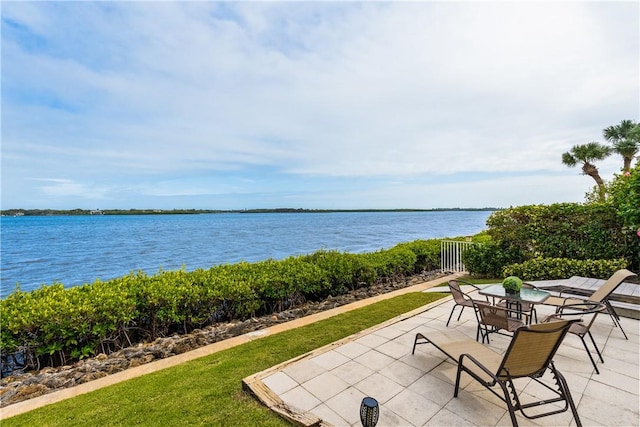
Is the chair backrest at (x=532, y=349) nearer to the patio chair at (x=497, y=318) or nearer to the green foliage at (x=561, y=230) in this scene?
the patio chair at (x=497, y=318)

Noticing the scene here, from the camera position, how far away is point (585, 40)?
688cm

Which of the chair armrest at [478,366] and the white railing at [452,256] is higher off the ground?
the chair armrest at [478,366]

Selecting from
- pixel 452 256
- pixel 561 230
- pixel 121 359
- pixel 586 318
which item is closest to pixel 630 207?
pixel 561 230

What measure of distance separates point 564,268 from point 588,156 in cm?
1674

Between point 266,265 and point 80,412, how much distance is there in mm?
3997

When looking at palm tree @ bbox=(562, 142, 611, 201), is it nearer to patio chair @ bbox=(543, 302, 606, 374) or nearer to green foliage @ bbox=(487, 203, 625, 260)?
green foliage @ bbox=(487, 203, 625, 260)

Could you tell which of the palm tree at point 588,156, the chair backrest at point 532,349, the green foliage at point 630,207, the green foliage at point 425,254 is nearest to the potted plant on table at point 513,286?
the chair backrest at point 532,349

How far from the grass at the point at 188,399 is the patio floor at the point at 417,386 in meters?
0.25

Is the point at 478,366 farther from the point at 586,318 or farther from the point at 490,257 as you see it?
the point at 490,257

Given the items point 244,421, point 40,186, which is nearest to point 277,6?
point 244,421

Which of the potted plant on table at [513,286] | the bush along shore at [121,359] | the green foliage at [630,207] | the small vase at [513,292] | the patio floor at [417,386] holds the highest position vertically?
the green foliage at [630,207]

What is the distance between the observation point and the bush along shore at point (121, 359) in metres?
3.47

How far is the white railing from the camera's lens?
10.3 m

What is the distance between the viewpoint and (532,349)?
7.39 feet
